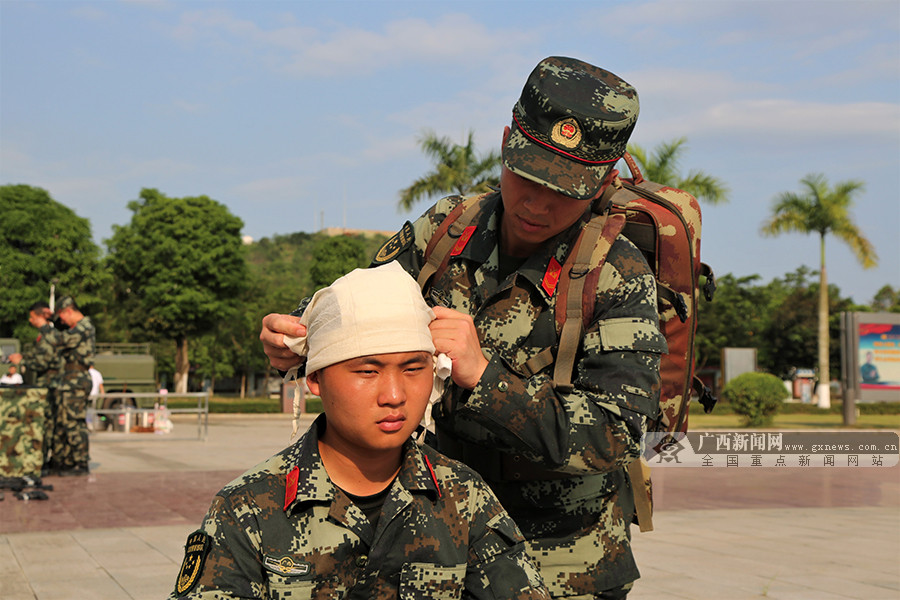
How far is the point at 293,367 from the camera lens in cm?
204

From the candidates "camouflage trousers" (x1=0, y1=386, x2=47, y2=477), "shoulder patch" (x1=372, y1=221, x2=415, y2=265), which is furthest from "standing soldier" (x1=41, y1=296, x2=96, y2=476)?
"shoulder patch" (x1=372, y1=221, x2=415, y2=265)

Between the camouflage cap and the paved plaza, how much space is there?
14.5 ft

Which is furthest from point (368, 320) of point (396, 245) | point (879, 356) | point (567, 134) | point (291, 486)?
point (879, 356)

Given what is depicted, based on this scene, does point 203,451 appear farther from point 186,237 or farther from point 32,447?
point 186,237

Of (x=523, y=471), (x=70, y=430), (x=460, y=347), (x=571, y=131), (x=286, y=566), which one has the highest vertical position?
(x=571, y=131)

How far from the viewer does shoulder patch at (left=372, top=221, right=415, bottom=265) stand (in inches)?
100

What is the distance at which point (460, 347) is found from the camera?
185 cm

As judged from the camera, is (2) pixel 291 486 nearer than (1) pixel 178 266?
Yes

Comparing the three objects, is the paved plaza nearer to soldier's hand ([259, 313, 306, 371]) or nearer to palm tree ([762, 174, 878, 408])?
soldier's hand ([259, 313, 306, 371])

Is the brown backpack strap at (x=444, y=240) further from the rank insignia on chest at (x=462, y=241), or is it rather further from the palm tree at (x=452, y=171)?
the palm tree at (x=452, y=171)

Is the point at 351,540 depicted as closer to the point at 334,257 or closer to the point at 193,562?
the point at 193,562

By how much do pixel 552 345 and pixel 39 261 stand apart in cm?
4878

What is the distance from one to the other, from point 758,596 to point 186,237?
47.7 m

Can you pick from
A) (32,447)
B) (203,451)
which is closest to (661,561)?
(32,447)
